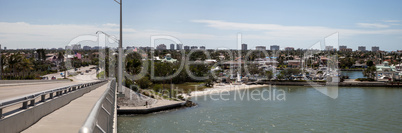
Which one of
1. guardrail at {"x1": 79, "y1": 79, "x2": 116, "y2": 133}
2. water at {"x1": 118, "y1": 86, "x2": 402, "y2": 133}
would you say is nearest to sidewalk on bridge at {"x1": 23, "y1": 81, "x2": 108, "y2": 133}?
guardrail at {"x1": 79, "y1": 79, "x2": 116, "y2": 133}

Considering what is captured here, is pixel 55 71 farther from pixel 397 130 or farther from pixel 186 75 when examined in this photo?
pixel 397 130

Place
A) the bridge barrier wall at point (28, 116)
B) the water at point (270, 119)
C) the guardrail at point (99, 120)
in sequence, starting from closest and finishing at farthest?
1. the guardrail at point (99, 120)
2. the bridge barrier wall at point (28, 116)
3. the water at point (270, 119)

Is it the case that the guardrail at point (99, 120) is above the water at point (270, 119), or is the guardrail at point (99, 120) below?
above

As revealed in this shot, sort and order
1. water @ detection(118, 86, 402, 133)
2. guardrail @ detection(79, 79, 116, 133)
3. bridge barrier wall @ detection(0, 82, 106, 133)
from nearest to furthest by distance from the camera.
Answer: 1. guardrail @ detection(79, 79, 116, 133)
2. bridge barrier wall @ detection(0, 82, 106, 133)
3. water @ detection(118, 86, 402, 133)

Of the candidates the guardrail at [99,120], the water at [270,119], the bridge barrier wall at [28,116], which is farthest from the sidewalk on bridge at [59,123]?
the water at [270,119]

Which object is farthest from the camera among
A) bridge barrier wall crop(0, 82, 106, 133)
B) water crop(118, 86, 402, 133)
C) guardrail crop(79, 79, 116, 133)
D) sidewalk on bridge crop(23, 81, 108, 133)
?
water crop(118, 86, 402, 133)

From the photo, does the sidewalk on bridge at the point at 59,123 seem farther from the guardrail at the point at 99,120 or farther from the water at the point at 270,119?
the water at the point at 270,119

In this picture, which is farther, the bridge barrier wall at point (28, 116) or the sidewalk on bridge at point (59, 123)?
the sidewalk on bridge at point (59, 123)

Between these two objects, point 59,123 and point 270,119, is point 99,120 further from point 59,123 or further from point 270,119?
point 270,119

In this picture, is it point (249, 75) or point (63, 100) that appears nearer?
point (63, 100)

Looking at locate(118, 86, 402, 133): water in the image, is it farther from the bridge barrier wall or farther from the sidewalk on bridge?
the sidewalk on bridge

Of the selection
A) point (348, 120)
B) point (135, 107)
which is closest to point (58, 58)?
point (135, 107)
